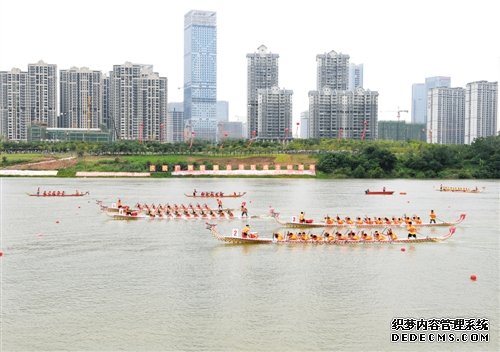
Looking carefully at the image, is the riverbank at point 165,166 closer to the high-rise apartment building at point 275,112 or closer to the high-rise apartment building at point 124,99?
the high-rise apartment building at point 275,112

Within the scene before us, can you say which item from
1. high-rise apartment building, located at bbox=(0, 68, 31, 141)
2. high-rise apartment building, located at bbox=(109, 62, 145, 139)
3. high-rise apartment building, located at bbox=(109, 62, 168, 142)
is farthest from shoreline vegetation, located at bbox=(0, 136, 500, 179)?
high-rise apartment building, located at bbox=(109, 62, 168, 142)

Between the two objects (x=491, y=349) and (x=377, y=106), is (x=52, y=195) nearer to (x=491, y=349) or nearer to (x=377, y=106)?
(x=491, y=349)

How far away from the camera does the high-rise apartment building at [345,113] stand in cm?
10606

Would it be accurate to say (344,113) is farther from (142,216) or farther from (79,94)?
(142,216)

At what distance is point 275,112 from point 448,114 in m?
39.9

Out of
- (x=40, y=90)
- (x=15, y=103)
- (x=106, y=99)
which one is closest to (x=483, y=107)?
(x=106, y=99)

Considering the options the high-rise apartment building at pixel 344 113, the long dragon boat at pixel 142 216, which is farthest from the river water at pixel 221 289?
the high-rise apartment building at pixel 344 113

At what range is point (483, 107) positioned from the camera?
382ft

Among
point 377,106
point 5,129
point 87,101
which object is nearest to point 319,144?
point 377,106

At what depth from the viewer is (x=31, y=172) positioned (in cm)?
6606

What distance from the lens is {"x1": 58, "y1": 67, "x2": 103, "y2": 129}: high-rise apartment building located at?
384 feet

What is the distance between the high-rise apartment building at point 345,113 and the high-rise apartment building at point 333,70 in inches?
1047

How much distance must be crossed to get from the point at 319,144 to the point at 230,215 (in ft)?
182

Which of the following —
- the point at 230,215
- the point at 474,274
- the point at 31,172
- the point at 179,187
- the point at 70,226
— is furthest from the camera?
the point at 31,172
